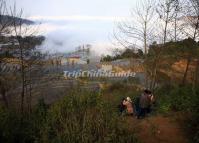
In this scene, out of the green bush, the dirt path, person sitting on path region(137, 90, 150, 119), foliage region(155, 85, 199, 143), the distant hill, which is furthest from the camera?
the distant hill

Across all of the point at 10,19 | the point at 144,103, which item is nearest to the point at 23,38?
the point at 10,19

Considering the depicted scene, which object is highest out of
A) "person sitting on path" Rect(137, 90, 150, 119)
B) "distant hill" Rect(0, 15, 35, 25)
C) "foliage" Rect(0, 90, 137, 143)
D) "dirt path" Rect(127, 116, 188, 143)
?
"distant hill" Rect(0, 15, 35, 25)

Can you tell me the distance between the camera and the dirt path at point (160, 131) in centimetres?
1270

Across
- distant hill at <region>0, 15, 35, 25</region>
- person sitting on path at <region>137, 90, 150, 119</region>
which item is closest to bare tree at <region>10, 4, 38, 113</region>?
distant hill at <region>0, 15, 35, 25</region>

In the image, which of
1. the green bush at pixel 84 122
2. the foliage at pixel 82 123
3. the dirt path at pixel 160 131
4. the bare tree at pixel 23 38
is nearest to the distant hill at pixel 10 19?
the bare tree at pixel 23 38

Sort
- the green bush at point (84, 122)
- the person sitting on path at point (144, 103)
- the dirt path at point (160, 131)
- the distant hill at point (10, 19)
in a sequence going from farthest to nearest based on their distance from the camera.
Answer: the distant hill at point (10, 19) → the person sitting on path at point (144, 103) → the dirt path at point (160, 131) → the green bush at point (84, 122)

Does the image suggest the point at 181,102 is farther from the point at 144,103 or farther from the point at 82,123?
the point at 82,123

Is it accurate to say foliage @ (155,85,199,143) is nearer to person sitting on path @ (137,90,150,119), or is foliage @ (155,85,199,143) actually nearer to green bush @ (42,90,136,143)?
person sitting on path @ (137,90,150,119)

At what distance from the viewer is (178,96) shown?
17188 millimetres

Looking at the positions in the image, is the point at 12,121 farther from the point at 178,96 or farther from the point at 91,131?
the point at 178,96

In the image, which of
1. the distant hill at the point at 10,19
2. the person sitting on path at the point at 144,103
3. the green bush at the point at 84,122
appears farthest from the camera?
the distant hill at the point at 10,19

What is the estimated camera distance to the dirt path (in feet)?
41.7

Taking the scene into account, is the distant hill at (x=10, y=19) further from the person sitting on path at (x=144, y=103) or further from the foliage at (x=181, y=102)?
the foliage at (x=181, y=102)

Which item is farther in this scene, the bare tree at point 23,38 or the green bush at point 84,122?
the bare tree at point 23,38
